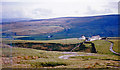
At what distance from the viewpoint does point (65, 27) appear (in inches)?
473

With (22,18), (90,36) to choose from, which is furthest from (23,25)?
(90,36)

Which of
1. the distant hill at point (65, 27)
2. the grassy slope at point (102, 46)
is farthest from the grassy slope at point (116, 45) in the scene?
the distant hill at point (65, 27)

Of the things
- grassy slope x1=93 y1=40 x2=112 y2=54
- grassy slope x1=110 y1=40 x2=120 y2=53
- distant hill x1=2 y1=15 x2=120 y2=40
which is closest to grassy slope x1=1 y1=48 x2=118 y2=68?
grassy slope x1=93 y1=40 x2=112 y2=54

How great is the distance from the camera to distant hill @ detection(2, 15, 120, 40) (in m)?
11.8

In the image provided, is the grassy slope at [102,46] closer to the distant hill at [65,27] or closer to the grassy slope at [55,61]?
the grassy slope at [55,61]

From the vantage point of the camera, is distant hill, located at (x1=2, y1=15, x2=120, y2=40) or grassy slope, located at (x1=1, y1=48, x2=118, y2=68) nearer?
grassy slope, located at (x1=1, y1=48, x2=118, y2=68)

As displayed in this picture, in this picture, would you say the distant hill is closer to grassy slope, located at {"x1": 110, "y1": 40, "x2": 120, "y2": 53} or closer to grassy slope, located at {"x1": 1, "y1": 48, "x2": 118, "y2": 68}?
grassy slope, located at {"x1": 110, "y1": 40, "x2": 120, "y2": 53}

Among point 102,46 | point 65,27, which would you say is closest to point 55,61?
point 65,27

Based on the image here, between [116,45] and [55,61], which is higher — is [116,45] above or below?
above

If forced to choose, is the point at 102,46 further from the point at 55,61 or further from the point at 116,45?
the point at 55,61

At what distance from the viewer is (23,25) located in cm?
1242

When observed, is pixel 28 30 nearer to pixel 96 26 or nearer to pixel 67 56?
pixel 67 56

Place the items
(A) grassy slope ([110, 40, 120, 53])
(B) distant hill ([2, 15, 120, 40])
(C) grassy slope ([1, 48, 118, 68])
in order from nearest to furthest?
(C) grassy slope ([1, 48, 118, 68]) → (A) grassy slope ([110, 40, 120, 53]) → (B) distant hill ([2, 15, 120, 40])

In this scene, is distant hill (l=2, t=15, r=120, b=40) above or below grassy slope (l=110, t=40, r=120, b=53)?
above
